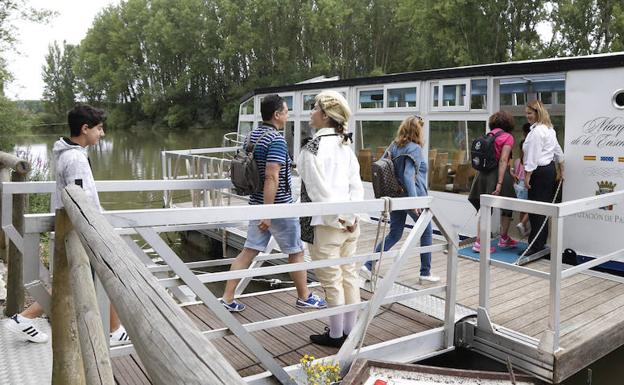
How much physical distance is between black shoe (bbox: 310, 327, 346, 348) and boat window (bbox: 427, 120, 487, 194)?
157 inches

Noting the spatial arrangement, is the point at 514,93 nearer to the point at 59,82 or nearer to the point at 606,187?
the point at 606,187

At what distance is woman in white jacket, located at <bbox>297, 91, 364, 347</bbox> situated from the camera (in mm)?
3705

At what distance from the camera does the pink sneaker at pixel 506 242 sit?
689 centimetres

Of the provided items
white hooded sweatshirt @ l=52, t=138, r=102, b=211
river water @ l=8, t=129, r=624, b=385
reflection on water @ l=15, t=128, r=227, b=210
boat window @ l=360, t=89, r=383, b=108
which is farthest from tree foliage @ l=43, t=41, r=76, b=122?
white hooded sweatshirt @ l=52, t=138, r=102, b=211

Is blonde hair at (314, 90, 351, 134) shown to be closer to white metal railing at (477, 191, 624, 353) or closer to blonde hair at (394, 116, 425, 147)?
white metal railing at (477, 191, 624, 353)

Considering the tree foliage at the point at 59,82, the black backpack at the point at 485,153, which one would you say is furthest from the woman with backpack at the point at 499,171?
the tree foliage at the point at 59,82

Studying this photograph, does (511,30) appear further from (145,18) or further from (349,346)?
(145,18)

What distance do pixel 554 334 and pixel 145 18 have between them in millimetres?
63108

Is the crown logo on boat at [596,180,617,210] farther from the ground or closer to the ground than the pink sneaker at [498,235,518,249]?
farther from the ground

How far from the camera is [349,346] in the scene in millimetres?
3701

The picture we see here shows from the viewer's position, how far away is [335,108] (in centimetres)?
377

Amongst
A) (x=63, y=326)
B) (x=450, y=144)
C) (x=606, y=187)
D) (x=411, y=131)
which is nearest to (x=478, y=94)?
(x=450, y=144)

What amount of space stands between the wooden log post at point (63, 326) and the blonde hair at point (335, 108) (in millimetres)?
1961

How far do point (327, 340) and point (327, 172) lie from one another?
1.20 m
